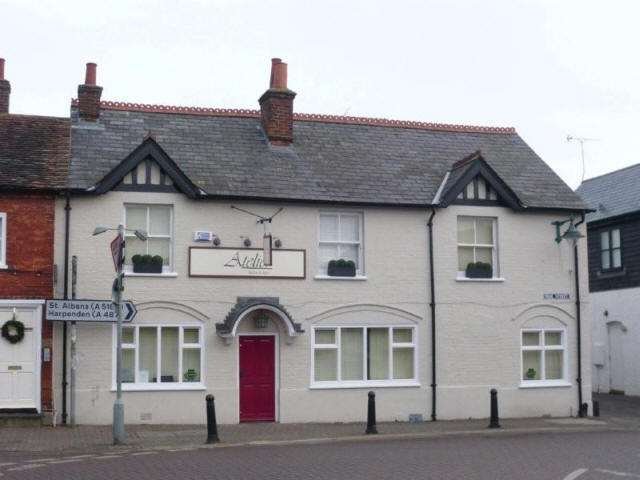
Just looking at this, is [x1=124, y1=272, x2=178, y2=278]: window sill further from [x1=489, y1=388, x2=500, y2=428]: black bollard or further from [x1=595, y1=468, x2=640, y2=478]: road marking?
[x1=595, y1=468, x2=640, y2=478]: road marking

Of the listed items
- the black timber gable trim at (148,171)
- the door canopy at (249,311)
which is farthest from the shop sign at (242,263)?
the black timber gable trim at (148,171)

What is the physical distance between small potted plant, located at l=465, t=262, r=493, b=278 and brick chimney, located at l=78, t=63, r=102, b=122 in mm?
10822

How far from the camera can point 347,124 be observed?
26688mm

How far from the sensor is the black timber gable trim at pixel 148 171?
21.9 metres

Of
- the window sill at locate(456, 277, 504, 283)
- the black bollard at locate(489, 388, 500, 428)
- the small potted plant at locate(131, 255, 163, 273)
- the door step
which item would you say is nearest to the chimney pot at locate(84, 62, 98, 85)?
the small potted plant at locate(131, 255, 163, 273)

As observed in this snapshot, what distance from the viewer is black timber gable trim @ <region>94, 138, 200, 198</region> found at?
2188cm

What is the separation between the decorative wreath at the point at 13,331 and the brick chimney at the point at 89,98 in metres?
5.93

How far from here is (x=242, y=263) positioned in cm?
2275

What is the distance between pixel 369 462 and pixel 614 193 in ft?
75.1

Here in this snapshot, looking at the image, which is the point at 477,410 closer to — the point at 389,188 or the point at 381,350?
the point at 381,350

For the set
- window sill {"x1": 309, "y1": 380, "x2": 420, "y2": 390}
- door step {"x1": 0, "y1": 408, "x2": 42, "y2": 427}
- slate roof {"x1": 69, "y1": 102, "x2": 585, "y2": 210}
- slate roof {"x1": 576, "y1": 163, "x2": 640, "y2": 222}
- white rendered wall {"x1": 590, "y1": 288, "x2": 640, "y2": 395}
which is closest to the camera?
door step {"x1": 0, "y1": 408, "x2": 42, "y2": 427}

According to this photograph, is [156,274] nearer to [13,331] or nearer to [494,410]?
[13,331]

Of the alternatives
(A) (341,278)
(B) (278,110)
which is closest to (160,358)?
(A) (341,278)

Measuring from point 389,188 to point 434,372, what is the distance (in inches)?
200
